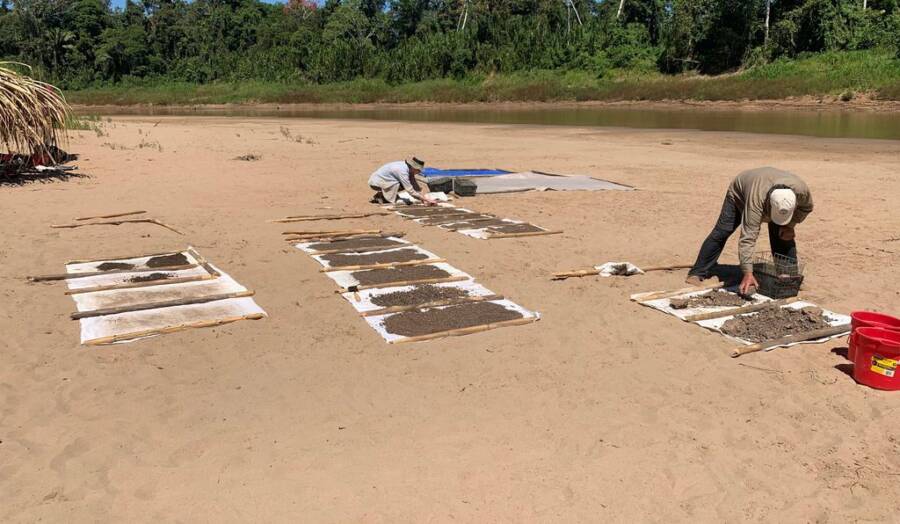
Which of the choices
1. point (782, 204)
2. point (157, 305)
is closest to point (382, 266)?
point (157, 305)

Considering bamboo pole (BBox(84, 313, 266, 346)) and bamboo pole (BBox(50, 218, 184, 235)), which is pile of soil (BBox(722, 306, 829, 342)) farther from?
bamboo pole (BBox(50, 218, 184, 235))

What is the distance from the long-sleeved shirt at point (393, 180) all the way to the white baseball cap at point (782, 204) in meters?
5.58

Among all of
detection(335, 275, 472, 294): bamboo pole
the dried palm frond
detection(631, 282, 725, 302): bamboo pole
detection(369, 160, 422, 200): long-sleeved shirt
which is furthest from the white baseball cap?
the dried palm frond

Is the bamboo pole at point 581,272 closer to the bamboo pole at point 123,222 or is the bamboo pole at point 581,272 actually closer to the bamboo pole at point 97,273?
the bamboo pole at point 97,273

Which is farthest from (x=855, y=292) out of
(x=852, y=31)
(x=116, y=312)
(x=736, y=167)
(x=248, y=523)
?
(x=852, y=31)

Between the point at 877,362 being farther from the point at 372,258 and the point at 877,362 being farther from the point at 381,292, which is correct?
the point at 372,258

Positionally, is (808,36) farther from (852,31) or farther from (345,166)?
(345,166)

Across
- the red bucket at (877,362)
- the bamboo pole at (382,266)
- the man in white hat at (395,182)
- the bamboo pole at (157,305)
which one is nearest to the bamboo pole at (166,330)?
the bamboo pole at (157,305)

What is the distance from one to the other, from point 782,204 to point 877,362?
1356 mm

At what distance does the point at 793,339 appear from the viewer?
15.0 feet

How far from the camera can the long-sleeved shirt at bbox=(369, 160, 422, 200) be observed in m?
9.70

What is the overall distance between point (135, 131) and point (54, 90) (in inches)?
406

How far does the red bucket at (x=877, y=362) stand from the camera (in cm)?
383

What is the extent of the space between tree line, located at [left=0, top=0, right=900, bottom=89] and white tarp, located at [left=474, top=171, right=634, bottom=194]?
3121cm
